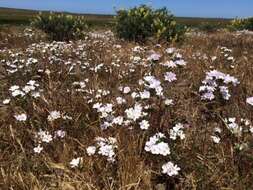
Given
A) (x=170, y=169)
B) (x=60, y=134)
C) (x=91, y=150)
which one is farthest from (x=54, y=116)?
(x=170, y=169)

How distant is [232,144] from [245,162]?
0.29 meters

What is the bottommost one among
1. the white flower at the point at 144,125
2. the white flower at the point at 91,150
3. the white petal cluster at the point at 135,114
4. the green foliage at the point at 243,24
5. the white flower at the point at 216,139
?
the green foliage at the point at 243,24

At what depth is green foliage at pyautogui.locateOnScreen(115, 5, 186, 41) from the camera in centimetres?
1522

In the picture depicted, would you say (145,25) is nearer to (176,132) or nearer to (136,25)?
(136,25)

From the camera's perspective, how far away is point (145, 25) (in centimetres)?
1616

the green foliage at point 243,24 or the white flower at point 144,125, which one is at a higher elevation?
the white flower at point 144,125

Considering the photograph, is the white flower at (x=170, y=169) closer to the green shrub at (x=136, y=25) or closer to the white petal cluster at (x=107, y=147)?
the white petal cluster at (x=107, y=147)

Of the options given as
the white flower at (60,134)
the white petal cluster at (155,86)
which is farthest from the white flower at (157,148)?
the white flower at (60,134)

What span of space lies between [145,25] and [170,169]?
12.6 meters

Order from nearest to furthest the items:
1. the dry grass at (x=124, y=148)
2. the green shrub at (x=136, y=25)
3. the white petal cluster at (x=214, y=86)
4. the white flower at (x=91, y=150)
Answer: the dry grass at (x=124, y=148) → the white flower at (x=91, y=150) → the white petal cluster at (x=214, y=86) → the green shrub at (x=136, y=25)

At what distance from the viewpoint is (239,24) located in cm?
2686

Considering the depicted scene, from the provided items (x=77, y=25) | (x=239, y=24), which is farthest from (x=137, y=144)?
(x=239, y=24)

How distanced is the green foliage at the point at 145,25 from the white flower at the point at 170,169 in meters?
11.0

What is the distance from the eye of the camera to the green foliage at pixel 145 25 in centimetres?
1522
